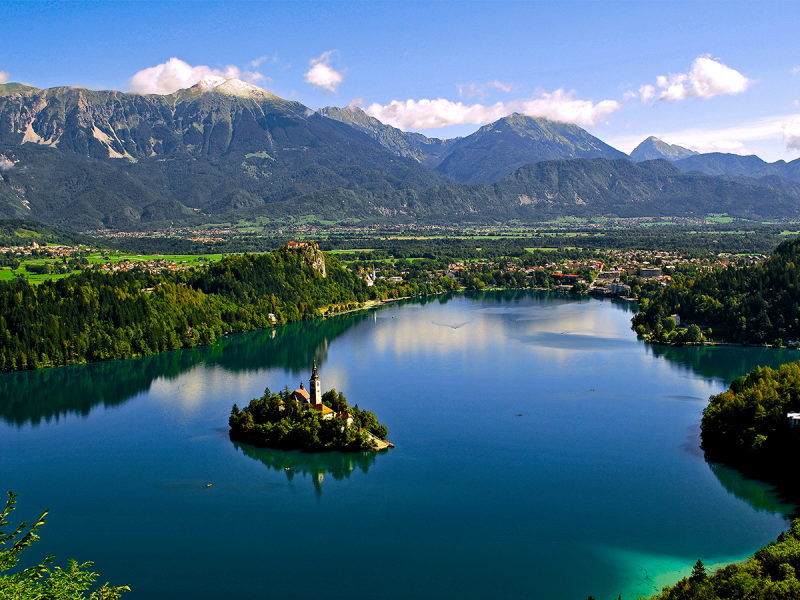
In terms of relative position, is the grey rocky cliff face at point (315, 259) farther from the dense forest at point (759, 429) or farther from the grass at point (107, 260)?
the dense forest at point (759, 429)

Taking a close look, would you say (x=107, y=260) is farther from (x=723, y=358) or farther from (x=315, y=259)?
(x=723, y=358)

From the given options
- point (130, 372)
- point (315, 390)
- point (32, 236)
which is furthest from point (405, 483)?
point (32, 236)

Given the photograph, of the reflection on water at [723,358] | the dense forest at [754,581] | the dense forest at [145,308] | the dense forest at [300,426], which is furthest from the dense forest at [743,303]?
the dense forest at [754,581]

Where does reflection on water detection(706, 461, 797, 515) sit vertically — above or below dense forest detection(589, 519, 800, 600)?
below

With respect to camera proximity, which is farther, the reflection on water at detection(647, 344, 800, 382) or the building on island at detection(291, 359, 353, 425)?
the reflection on water at detection(647, 344, 800, 382)

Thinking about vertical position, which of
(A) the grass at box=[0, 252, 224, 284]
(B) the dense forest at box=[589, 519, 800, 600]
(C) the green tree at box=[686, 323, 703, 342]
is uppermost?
(A) the grass at box=[0, 252, 224, 284]

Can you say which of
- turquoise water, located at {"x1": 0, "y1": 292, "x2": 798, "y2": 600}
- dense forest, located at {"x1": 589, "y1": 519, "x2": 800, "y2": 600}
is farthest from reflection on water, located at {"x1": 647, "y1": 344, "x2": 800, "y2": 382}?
dense forest, located at {"x1": 589, "y1": 519, "x2": 800, "y2": 600}

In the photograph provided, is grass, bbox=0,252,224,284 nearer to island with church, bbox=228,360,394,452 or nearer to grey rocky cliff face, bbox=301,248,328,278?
grey rocky cliff face, bbox=301,248,328,278
